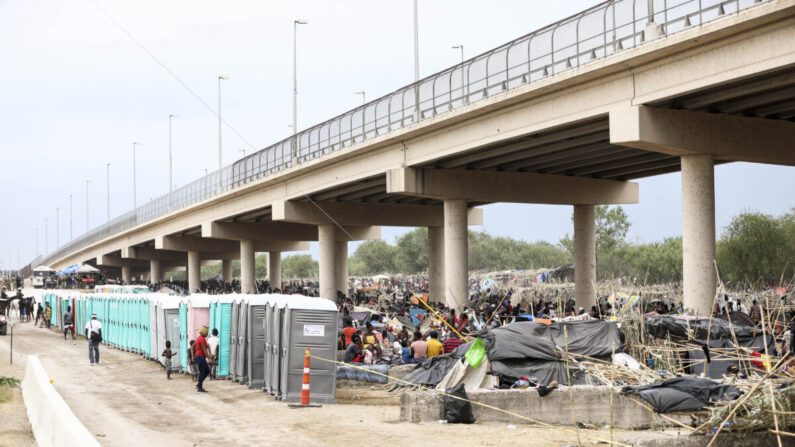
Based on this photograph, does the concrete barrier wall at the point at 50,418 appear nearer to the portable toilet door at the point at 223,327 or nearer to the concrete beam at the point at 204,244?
the portable toilet door at the point at 223,327

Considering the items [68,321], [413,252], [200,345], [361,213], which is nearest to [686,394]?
[200,345]

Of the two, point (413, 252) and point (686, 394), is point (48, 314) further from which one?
point (413, 252)

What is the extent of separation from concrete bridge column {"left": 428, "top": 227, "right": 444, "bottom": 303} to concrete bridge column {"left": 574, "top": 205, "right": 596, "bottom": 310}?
12117 millimetres

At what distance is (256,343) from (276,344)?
1924 millimetres

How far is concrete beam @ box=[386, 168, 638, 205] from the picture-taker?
1395 inches

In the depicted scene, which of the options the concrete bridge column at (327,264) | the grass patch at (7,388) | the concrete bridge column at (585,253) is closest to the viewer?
the grass patch at (7,388)

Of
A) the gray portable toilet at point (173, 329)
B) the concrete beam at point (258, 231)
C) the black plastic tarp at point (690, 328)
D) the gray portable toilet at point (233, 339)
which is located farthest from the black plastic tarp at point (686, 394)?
the concrete beam at point (258, 231)

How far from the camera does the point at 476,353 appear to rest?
15727mm

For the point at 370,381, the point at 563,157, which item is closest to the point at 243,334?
the point at 370,381

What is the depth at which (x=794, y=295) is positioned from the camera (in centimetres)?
Result: 2920

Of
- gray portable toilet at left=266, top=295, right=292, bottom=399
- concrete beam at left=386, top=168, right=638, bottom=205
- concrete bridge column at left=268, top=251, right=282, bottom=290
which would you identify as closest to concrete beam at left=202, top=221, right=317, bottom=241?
concrete bridge column at left=268, top=251, right=282, bottom=290

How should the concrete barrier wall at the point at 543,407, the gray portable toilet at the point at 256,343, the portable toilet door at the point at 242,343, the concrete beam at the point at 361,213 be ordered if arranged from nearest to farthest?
1. the concrete barrier wall at the point at 543,407
2. the gray portable toilet at the point at 256,343
3. the portable toilet door at the point at 242,343
4. the concrete beam at the point at 361,213

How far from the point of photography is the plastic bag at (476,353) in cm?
1567

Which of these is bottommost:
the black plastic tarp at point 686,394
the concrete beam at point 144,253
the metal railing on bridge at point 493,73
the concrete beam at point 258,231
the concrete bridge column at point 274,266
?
the black plastic tarp at point 686,394
